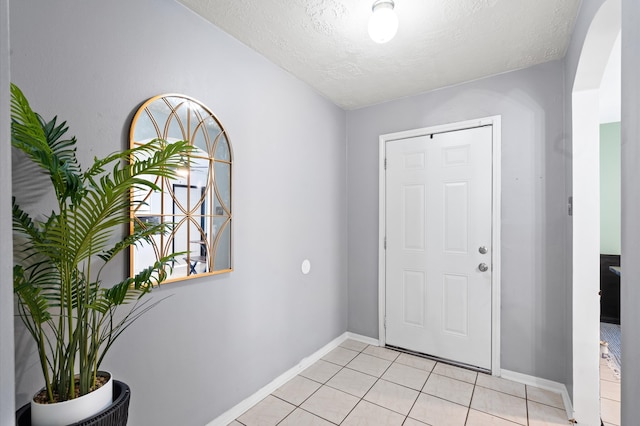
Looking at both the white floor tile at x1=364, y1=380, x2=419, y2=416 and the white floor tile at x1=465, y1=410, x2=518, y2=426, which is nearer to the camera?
the white floor tile at x1=465, y1=410, x2=518, y2=426

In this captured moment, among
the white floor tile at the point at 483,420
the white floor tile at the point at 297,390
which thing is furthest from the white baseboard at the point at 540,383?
the white floor tile at the point at 297,390

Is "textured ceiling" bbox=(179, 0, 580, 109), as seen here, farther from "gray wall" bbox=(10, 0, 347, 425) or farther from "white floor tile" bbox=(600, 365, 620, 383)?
"white floor tile" bbox=(600, 365, 620, 383)

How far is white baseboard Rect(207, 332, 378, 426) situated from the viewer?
1.87 metres

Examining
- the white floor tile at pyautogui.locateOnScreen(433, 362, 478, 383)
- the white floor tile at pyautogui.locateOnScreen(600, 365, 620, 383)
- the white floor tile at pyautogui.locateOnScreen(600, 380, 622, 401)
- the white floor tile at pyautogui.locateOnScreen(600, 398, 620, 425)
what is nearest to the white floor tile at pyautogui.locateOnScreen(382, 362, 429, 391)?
the white floor tile at pyautogui.locateOnScreen(433, 362, 478, 383)

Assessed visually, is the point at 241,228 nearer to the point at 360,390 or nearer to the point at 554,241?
the point at 360,390

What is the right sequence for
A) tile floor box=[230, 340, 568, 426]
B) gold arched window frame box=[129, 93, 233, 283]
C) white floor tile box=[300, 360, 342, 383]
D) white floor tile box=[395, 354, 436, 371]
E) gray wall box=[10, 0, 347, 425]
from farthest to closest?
white floor tile box=[395, 354, 436, 371] → white floor tile box=[300, 360, 342, 383] → tile floor box=[230, 340, 568, 426] → gold arched window frame box=[129, 93, 233, 283] → gray wall box=[10, 0, 347, 425]

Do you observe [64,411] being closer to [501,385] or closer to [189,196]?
[189,196]

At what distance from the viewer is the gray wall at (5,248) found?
2.02 feet

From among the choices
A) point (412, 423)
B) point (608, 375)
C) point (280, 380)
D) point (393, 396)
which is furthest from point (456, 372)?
point (280, 380)

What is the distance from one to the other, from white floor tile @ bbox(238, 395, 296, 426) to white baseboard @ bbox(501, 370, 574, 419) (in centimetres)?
169

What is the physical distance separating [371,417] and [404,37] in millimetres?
2425

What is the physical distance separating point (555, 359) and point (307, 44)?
9.31ft

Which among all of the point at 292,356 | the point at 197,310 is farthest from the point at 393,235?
the point at 197,310

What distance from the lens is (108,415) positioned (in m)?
1.01
